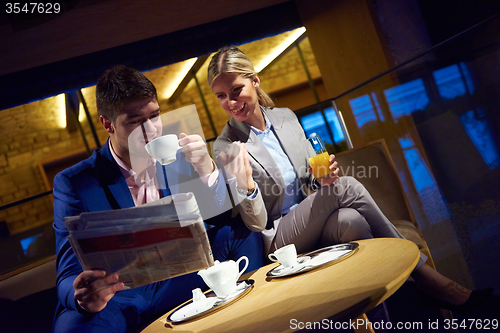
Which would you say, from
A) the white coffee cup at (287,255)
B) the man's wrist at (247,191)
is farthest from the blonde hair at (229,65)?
the white coffee cup at (287,255)

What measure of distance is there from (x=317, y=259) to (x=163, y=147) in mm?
650

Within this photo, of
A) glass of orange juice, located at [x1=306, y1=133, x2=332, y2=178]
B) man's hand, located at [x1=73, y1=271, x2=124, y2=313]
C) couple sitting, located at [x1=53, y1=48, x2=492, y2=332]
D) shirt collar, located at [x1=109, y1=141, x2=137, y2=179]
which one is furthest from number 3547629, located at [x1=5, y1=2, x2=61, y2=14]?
man's hand, located at [x1=73, y1=271, x2=124, y2=313]

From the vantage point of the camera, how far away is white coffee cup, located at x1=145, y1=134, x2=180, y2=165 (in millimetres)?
1309

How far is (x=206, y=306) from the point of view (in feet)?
3.44

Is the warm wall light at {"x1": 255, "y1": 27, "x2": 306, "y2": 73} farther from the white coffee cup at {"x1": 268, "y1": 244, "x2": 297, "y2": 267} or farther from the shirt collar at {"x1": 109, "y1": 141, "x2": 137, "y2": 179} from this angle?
the white coffee cup at {"x1": 268, "y1": 244, "x2": 297, "y2": 267}

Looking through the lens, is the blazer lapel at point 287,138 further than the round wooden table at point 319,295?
Yes

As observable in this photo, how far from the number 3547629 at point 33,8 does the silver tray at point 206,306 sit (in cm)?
285

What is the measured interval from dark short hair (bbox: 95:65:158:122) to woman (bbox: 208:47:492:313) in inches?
16.3

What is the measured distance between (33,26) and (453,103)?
3202 mm

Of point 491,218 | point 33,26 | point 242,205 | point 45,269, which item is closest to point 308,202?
point 242,205

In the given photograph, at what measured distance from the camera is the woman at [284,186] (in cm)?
138

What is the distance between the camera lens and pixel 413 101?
257 cm

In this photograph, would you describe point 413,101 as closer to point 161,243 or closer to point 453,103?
point 453,103

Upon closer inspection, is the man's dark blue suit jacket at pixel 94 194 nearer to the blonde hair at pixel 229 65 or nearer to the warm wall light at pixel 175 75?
the blonde hair at pixel 229 65
